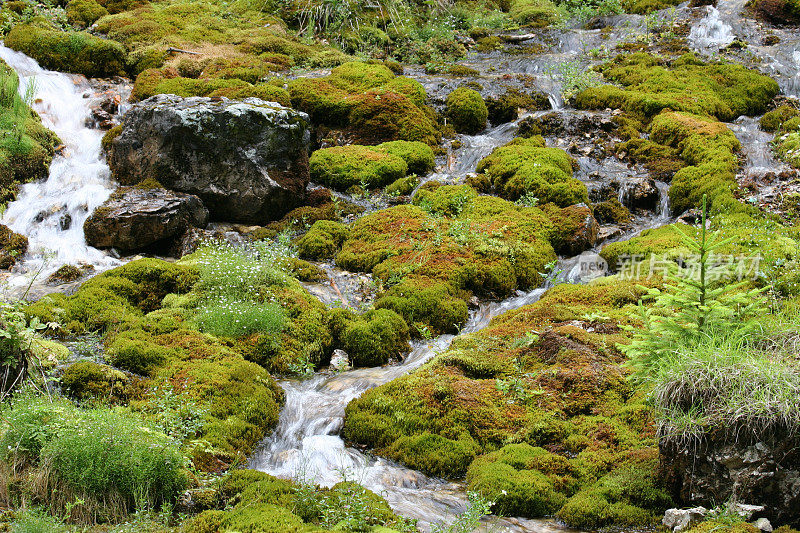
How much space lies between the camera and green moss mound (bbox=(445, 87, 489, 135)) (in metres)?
17.0

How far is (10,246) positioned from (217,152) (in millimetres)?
4162

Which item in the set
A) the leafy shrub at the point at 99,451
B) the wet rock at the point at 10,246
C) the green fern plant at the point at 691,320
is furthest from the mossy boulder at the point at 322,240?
the green fern plant at the point at 691,320

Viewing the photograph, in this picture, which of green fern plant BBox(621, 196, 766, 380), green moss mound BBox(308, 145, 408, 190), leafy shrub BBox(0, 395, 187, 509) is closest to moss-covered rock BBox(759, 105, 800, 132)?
green moss mound BBox(308, 145, 408, 190)

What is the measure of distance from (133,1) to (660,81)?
1721cm

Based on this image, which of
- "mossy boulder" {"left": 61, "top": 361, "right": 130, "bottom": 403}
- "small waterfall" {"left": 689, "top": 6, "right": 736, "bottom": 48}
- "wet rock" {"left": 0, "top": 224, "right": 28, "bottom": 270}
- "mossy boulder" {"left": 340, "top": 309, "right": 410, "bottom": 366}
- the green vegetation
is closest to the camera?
"mossy boulder" {"left": 61, "top": 361, "right": 130, "bottom": 403}

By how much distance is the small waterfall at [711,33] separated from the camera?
65.9 feet

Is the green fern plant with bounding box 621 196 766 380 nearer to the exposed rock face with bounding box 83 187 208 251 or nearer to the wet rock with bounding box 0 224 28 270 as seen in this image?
the exposed rock face with bounding box 83 187 208 251

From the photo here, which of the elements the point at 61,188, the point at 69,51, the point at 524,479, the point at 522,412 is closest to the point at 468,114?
the point at 61,188

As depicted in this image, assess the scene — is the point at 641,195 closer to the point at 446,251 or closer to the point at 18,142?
the point at 446,251

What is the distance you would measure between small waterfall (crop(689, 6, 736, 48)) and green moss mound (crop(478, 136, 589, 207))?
30.2 ft

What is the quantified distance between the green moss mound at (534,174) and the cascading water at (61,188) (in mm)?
8062

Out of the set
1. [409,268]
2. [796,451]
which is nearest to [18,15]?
[409,268]

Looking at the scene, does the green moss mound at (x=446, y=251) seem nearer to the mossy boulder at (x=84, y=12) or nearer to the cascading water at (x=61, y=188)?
the cascading water at (x=61, y=188)

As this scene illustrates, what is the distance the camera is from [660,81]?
699 inches
